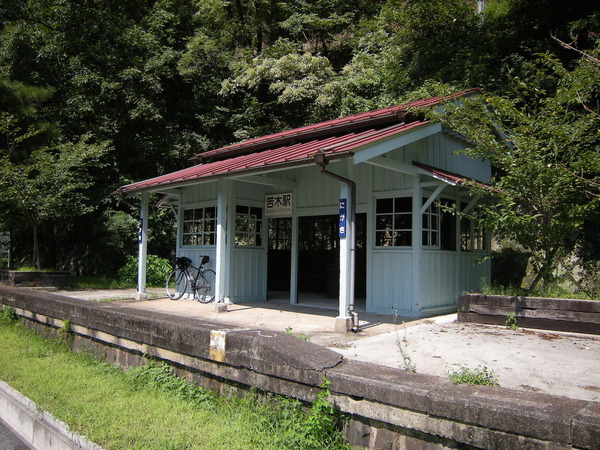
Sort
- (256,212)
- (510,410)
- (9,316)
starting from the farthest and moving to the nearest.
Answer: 1. (256,212)
2. (9,316)
3. (510,410)

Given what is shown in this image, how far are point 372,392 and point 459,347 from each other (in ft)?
10.1

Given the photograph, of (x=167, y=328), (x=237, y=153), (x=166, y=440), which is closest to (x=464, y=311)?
(x=167, y=328)

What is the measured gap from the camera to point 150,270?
576 inches

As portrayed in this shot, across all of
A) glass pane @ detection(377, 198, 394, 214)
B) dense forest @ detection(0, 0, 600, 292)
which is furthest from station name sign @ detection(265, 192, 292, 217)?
dense forest @ detection(0, 0, 600, 292)

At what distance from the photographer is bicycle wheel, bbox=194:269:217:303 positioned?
10195 mm

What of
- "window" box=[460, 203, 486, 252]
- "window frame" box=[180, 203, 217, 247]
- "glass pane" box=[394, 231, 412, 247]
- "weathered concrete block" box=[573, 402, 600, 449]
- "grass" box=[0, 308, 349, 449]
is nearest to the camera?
"weathered concrete block" box=[573, 402, 600, 449]

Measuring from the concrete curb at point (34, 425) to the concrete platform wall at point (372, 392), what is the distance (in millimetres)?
1083

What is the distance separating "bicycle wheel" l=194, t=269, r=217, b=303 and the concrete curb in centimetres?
547

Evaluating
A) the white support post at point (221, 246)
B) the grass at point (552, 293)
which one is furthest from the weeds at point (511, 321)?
the white support post at point (221, 246)

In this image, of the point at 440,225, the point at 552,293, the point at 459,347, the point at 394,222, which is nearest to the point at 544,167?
the point at 552,293

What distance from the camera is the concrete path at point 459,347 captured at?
4223 mm

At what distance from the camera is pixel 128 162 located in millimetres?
17938

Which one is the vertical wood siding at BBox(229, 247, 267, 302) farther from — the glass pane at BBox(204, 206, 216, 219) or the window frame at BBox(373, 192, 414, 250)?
the window frame at BBox(373, 192, 414, 250)

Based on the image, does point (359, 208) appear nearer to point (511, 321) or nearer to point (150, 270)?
point (511, 321)
